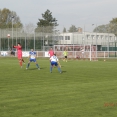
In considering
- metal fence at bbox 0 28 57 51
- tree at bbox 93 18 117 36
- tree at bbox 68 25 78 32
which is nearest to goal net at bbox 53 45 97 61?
metal fence at bbox 0 28 57 51

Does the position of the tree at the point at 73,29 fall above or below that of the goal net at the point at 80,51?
above

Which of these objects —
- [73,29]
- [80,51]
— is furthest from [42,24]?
[80,51]

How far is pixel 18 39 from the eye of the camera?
67.0 m

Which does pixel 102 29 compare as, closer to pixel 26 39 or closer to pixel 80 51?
pixel 80 51

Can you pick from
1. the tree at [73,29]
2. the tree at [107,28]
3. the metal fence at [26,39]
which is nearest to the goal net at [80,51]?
the metal fence at [26,39]

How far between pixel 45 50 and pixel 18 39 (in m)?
6.42

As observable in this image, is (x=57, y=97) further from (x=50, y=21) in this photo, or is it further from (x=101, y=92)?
(x=50, y=21)

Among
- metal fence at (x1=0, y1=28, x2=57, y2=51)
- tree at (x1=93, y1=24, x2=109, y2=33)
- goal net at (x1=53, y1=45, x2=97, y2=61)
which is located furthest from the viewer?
metal fence at (x1=0, y1=28, x2=57, y2=51)

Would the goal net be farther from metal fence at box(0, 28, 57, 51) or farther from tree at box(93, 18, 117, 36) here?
tree at box(93, 18, 117, 36)

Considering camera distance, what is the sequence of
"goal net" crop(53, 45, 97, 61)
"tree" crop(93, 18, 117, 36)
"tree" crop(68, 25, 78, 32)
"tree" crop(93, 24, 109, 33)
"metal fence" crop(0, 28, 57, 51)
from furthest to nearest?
"tree" crop(68, 25, 78, 32)
"metal fence" crop(0, 28, 57, 51)
"tree" crop(93, 24, 109, 33)
"tree" crop(93, 18, 117, 36)
"goal net" crop(53, 45, 97, 61)

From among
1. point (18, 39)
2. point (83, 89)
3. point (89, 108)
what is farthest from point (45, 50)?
point (89, 108)

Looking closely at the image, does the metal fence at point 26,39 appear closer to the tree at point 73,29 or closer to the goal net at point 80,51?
the tree at point 73,29

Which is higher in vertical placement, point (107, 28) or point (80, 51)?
point (107, 28)

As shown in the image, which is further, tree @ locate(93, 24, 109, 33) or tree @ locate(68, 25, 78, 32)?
tree @ locate(68, 25, 78, 32)
